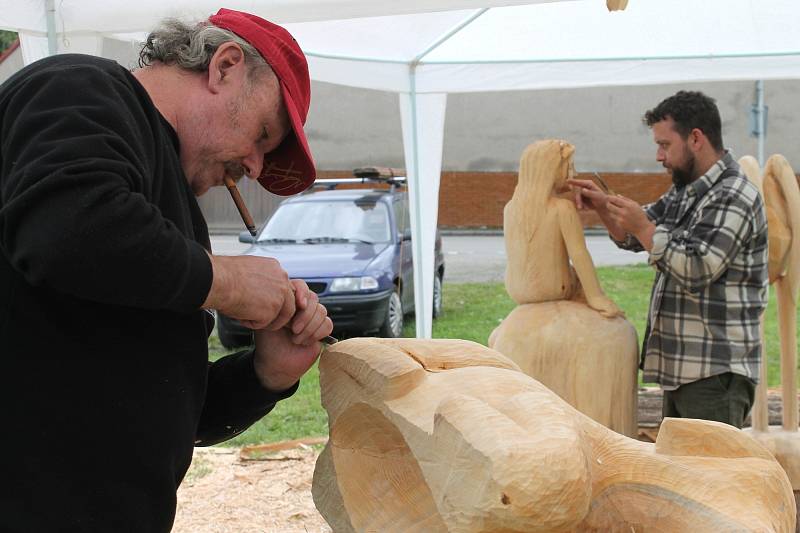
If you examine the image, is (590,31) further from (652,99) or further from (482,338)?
(652,99)

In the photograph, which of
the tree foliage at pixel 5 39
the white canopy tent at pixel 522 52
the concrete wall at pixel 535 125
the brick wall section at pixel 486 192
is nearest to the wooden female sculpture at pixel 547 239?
the white canopy tent at pixel 522 52

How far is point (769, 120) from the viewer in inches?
586

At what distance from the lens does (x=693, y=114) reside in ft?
9.86

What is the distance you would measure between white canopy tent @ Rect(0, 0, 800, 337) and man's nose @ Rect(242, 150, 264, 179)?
9.13ft

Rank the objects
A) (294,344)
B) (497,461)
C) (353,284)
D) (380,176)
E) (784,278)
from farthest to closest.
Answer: (380,176) → (353,284) → (784,278) → (294,344) → (497,461)

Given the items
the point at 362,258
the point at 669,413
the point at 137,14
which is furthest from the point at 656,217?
the point at 362,258

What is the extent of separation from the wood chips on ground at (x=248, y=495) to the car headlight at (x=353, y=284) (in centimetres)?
233

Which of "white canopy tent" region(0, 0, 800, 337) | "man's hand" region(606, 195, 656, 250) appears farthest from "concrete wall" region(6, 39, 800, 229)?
"man's hand" region(606, 195, 656, 250)

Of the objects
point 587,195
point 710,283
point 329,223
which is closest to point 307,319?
point 587,195

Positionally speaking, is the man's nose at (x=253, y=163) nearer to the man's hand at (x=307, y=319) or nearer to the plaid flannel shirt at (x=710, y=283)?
the man's hand at (x=307, y=319)

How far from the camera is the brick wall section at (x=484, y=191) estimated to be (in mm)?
16375

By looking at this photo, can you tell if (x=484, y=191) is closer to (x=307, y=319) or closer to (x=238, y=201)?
(x=238, y=201)

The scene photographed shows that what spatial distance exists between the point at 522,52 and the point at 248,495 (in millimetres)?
2753

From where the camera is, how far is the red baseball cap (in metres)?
1.23
